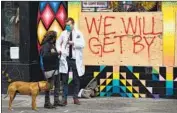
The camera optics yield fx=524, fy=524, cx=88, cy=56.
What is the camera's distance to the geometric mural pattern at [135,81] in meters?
12.0

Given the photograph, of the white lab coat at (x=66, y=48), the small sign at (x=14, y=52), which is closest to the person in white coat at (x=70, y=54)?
the white lab coat at (x=66, y=48)

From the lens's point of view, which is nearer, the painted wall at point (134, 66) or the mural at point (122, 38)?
the painted wall at point (134, 66)

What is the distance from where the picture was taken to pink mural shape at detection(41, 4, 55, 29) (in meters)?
12.5

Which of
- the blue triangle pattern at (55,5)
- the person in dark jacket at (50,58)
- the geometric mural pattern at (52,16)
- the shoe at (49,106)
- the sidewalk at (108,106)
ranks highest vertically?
the blue triangle pattern at (55,5)

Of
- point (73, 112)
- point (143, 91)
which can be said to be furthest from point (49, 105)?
point (143, 91)

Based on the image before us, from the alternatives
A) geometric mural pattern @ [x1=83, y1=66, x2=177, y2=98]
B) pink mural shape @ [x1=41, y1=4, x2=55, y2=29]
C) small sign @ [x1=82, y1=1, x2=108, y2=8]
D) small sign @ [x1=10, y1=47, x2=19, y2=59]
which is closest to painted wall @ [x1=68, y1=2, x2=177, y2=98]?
geometric mural pattern @ [x1=83, y1=66, x2=177, y2=98]

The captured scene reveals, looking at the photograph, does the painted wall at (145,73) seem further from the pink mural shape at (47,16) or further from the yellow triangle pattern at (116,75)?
the pink mural shape at (47,16)

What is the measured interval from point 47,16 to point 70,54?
5.76ft

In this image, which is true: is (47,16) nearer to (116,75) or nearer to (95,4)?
(95,4)

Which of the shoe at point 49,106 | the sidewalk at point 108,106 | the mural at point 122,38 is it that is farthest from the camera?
the mural at point 122,38

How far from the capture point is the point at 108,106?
11.1 meters

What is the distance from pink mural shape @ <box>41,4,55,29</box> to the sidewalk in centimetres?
177

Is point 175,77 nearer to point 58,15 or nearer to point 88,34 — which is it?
point 88,34

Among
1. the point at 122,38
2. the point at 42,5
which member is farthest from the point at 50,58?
the point at 42,5
